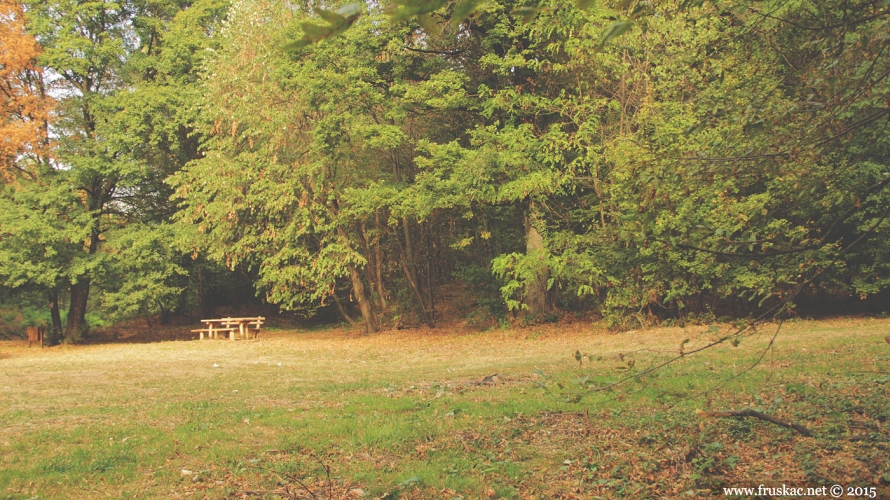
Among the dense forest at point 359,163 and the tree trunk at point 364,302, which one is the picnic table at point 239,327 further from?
the tree trunk at point 364,302

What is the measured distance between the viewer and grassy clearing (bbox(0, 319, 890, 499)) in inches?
187

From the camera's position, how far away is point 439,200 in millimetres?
18031

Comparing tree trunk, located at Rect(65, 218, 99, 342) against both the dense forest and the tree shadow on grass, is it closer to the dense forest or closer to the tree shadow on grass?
the dense forest

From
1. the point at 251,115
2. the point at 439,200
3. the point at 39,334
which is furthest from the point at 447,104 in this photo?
the point at 39,334

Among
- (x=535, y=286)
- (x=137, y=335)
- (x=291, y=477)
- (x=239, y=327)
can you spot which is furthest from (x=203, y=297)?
(x=291, y=477)

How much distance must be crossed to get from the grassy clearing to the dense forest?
5.83 meters

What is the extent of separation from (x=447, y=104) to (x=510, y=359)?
7859mm

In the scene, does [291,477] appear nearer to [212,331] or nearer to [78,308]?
[212,331]

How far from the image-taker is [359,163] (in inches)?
840

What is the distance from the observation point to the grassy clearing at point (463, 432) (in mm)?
4750

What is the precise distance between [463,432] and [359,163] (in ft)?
51.9

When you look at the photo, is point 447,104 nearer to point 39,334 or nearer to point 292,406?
point 292,406

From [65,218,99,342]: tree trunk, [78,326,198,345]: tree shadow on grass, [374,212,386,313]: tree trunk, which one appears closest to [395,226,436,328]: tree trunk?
[374,212,386,313]: tree trunk

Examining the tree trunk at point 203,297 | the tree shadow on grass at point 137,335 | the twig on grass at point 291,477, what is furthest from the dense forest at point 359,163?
the twig on grass at point 291,477
